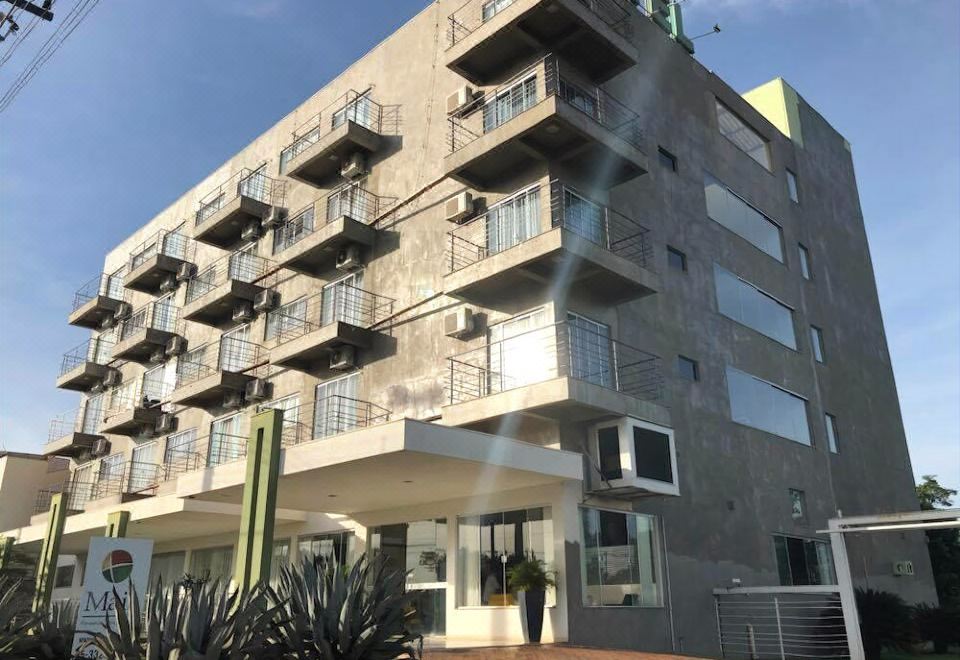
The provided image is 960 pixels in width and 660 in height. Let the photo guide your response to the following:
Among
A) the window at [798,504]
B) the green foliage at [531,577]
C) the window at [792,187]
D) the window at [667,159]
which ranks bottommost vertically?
the green foliage at [531,577]

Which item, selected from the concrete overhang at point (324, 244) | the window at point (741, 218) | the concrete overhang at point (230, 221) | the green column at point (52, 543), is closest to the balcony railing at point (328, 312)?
the concrete overhang at point (324, 244)

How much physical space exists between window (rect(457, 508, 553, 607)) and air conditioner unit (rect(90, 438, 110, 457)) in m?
21.4

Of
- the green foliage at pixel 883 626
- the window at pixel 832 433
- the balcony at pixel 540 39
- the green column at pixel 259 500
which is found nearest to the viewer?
the green column at pixel 259 500

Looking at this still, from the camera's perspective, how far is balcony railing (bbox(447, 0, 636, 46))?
63.0ft

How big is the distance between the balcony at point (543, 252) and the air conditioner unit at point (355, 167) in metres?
5.18

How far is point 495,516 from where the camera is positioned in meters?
16.1

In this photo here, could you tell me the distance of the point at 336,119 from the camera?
24.7 m

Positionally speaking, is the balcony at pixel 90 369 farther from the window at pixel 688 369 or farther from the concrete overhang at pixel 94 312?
the window at pixel 688 369

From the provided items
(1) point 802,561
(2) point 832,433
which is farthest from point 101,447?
(2) point 832,433

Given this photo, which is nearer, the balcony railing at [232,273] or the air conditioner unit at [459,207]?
the air conditioner unit at [459,207]

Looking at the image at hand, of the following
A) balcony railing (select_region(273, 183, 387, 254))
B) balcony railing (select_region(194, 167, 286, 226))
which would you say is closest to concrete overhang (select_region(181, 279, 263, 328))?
balcony railing (select_region(273, 183, 387, 254))

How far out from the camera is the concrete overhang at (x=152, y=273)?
30312 millimetres

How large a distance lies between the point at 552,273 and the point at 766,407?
960cm

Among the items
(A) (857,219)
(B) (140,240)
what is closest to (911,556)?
(A) (857,219)
